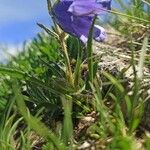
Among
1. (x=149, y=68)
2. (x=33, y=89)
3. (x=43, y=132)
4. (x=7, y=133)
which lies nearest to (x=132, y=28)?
(x=149, y=68)

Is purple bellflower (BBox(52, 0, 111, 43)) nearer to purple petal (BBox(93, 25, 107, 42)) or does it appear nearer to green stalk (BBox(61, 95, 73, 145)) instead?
purple petal (BBox(93, 25, 107, 42))

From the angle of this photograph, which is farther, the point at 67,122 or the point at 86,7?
the point at 86,7

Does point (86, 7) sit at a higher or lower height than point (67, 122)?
higher

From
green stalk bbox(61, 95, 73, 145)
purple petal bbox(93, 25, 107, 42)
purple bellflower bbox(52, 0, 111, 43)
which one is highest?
purple bellflower bbox(52, 0, 111, 43)

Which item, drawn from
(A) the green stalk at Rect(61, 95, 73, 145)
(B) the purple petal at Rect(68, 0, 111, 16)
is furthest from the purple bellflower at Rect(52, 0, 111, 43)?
(A) the green stalk at Rect(61, 95, 73, 145)

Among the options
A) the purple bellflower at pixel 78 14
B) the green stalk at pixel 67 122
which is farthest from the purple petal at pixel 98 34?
the green stalk at pixel 67 122

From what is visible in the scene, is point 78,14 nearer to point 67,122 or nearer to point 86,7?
point 86,7

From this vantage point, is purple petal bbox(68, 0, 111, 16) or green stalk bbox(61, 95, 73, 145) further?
purple petal bbox(68, 0, 111, 16)

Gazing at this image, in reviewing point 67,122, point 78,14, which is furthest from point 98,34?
point 67,122

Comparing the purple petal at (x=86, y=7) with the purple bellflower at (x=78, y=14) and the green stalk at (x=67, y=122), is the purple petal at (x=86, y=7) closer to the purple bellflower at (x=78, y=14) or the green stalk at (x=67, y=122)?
the purple bellflower at (x=78, y=14)
